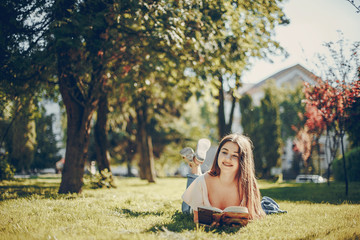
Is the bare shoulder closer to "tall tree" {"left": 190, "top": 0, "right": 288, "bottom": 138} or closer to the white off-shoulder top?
the white off-shoulder top

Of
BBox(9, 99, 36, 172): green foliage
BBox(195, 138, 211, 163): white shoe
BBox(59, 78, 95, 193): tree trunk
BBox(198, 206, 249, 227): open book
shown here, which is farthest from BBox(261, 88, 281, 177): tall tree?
BBox(198, 206, 249, 227): open book

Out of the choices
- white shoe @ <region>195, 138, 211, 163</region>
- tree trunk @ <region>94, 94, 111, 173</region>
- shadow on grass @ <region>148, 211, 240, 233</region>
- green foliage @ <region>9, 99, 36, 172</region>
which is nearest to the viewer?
shadow on grass @ <region>148, 211, 240, 233</region>

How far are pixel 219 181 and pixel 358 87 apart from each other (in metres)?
5.71

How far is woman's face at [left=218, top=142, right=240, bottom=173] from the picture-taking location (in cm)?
441

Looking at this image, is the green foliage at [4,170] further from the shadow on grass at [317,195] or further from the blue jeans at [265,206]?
the shadow on grass at [317,195]

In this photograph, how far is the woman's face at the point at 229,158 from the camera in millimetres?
4414

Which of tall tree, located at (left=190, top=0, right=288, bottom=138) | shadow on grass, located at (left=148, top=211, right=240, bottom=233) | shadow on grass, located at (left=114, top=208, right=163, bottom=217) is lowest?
shadow on grass, located at (left=114, top=208, right=163, bottom=217)

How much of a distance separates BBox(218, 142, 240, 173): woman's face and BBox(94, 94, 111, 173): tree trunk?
8496 mm

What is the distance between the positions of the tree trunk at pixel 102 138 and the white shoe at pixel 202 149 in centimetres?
747

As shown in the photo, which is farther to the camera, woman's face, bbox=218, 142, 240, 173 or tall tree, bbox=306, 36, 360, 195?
tall tree, bbox=306, 36, 360, 195

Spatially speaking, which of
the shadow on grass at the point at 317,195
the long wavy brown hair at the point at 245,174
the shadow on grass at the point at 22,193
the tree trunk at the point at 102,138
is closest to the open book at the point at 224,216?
the long wavy brown hair at the point at 245,174

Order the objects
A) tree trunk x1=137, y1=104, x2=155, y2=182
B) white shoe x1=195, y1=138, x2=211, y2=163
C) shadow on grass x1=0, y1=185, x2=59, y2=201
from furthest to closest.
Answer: tree trunk x1=137, y1=104, x2=155, y2=182 < shadow on grass x1=0, y1=185, x2=59, y2=201 < white shoe x1=195, y1=138, x2=211, y2=163

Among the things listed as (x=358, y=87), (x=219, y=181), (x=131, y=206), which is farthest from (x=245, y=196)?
(x=358, y=87)

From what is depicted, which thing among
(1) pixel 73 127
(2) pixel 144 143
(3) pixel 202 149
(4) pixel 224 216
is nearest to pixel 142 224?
(4) pixel 224 216
